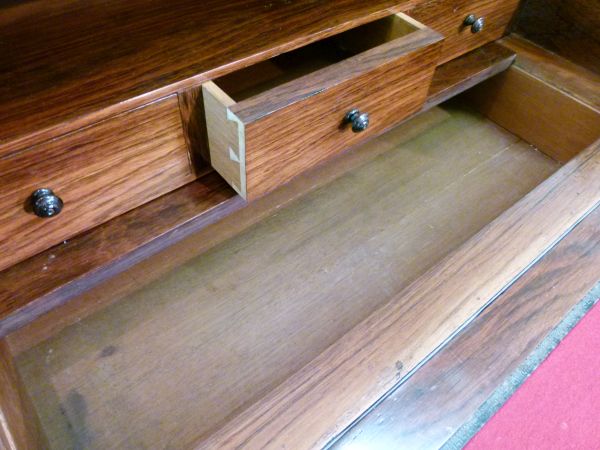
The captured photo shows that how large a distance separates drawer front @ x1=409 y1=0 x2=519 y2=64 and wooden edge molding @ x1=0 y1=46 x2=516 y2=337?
0.40 meters

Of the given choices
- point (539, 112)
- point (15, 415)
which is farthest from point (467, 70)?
point (15, 415)

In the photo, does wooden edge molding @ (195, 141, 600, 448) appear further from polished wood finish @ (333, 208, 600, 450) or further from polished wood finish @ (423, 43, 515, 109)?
polished wood finish @ (423, 43, 515, 109)

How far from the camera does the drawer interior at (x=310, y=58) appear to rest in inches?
25.9

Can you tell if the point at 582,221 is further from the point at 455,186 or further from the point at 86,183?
the point at 86,183

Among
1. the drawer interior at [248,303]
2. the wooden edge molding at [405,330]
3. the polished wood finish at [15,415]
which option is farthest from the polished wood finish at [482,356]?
the polished wood finish at [15,415]

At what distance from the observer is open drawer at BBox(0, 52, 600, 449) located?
1.58 feet

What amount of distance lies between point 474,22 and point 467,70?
78 mm

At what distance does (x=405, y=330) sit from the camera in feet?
1.63

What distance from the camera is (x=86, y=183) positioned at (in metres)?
0.48

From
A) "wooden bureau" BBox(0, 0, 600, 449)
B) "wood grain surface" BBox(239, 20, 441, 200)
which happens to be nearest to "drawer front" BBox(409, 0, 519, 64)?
"wooden bureau" BBox(0, 0, 600, 449)

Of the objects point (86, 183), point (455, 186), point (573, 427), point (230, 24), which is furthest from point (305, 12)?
point (573, 427)

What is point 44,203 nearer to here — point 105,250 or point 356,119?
point 105,250

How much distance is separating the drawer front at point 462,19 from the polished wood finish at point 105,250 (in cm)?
40

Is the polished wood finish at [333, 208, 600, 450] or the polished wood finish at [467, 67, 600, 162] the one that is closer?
the polished wood finish at [333, 208, 600, 450]
